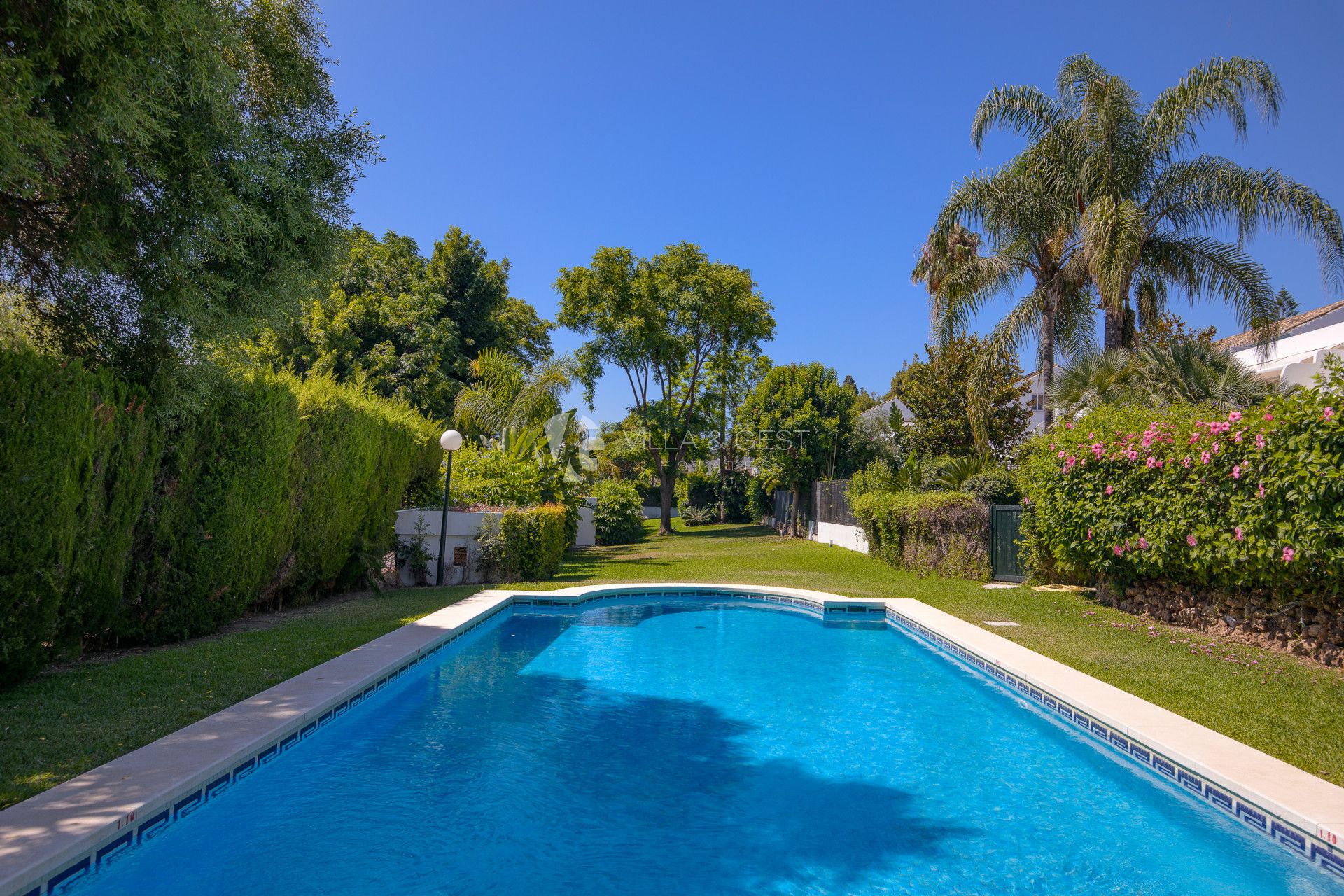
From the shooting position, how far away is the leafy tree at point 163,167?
4.70m

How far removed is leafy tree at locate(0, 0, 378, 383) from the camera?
15.4 feet

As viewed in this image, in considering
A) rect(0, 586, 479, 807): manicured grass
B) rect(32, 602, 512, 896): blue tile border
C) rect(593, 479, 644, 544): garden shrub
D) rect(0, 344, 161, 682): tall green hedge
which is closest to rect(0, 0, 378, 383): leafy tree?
rect(0, 344, 161, 682): tall green hedge

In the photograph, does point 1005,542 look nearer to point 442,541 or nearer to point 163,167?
point 442,541

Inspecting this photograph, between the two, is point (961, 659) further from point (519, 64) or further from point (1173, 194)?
point (1173, 194)

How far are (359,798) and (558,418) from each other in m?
16.6

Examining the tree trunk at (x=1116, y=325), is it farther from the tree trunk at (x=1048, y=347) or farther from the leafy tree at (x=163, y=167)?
the leafy tree at (x=163, y=167)

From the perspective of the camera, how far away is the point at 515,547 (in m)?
15.7

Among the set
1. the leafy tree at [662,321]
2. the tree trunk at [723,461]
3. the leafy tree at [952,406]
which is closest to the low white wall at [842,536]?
the leafy tree at [952,406]

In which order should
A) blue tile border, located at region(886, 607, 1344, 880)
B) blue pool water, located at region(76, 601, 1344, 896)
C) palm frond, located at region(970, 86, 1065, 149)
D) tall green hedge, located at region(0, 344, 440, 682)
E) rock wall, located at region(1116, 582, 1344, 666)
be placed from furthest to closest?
1. palm frond, located at region(970, 86, 1065, 149)
2. rock wall, located at region(1116, 582, 1344, 666)
3. tall green hedge, located at region(0, 344, 440, 682)
4. blue pool water, located at region(76, 601, 1344, 896)
5. blue tile border, located at region(886, 607, 1344, 880)

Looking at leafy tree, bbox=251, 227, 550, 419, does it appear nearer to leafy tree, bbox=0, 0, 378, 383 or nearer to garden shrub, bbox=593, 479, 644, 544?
garden shrub, bbox=593, 479, 644, 544

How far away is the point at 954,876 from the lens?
14.5 feet

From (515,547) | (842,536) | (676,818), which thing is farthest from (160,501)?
(842,536)

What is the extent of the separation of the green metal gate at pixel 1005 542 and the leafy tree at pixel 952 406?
897 centimetres

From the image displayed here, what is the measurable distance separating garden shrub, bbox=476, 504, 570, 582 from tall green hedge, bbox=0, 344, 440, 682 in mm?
2902
